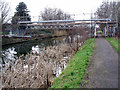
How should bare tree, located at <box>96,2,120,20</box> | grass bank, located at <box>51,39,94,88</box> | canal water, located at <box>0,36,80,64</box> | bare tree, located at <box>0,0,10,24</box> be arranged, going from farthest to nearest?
→ canal water, located at <box>0,36,80,64</box>, bare tree, located at <box>0,0,10,24</box>, bare tree, located at <box>96,2,120,20</box>, grass bank, located at <box>51,39,94,88</box>

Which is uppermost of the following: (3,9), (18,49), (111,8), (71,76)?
(3,9)

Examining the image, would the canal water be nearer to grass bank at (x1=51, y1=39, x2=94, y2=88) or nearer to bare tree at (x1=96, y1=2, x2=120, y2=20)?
grass bank at (x1=51, y1=39, x2=94, y2=88)

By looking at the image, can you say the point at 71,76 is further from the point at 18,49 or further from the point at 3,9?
the point at 18,49

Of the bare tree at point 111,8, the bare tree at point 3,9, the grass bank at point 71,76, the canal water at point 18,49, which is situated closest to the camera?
the grass bank at point 71,76

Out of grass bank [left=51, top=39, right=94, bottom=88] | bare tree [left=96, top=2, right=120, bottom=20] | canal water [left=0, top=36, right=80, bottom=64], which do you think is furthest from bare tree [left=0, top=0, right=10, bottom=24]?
bare tree [left=96, top=2, right=120, bottom=20]

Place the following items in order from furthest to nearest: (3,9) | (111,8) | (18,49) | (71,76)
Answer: (18,49), (3,9), (111,8), (71,76)

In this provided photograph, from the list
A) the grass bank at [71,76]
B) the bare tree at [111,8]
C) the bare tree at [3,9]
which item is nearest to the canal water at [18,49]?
the bare tree at [3,9]

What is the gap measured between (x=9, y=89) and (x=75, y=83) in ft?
6.58

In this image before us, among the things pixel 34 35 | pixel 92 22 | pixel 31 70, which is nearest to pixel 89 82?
pixel 31 70

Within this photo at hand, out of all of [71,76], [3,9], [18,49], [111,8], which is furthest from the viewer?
[18,49]

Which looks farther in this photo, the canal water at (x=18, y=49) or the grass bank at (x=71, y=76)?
the canal water at (x=18, y=49)

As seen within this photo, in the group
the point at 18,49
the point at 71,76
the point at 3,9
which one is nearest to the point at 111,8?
the point at 71,76

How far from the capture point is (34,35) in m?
36.6

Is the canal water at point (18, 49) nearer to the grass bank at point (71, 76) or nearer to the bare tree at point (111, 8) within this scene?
the grass bank at point (71, 76)
